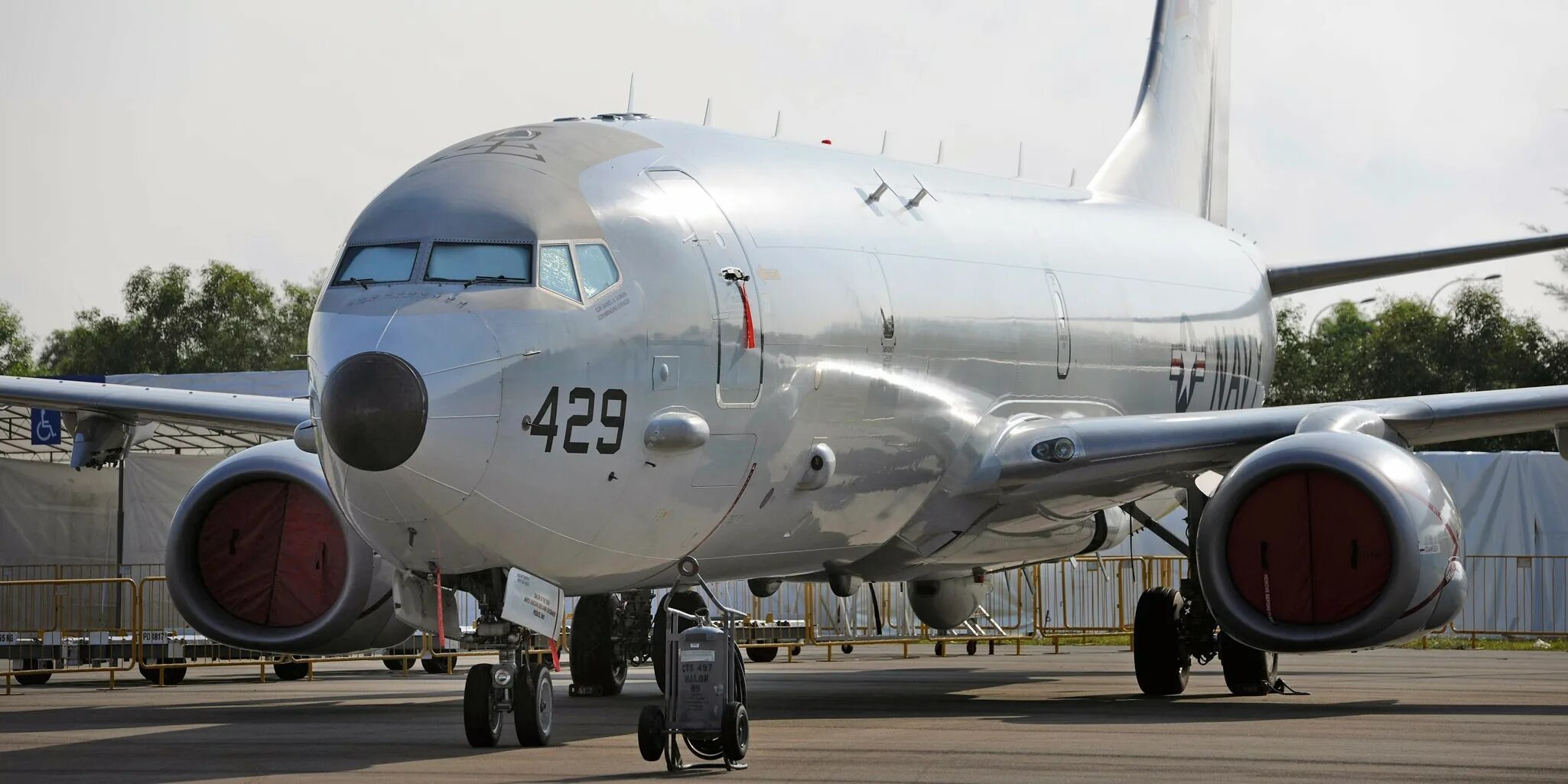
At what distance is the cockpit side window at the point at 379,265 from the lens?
37.3 ft

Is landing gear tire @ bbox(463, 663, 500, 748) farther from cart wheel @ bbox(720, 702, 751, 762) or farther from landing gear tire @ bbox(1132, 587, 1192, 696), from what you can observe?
landing gear tire @ bbox(1132, 587, 1192, 696)

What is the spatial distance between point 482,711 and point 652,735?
1320 mm

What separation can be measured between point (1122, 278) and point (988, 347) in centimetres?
328

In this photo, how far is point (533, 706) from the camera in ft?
39.2

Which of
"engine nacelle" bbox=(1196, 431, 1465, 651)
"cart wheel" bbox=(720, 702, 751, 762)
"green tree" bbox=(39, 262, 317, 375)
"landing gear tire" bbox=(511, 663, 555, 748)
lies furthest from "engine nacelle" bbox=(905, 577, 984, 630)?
"green tree" bbox=(39, 262, 317, 375)

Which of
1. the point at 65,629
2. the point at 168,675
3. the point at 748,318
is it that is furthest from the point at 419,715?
the point at 65,629

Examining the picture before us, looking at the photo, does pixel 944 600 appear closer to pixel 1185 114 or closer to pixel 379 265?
pixel 1185 114

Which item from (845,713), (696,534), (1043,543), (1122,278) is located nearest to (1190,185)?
(1122,278)

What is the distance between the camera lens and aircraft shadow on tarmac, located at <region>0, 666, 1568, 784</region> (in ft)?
39.4

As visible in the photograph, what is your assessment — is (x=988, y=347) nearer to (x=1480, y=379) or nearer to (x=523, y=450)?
(x=523, y=450)

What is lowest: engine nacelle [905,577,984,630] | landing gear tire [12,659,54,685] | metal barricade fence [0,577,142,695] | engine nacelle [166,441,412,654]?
landing gear tire [12,659,54,685]

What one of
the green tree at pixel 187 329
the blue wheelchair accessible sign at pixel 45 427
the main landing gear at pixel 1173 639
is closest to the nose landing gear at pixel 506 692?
the main landing gear at pixel 1173 639

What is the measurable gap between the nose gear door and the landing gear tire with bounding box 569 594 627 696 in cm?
560

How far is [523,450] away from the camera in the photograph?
11.1 metres
